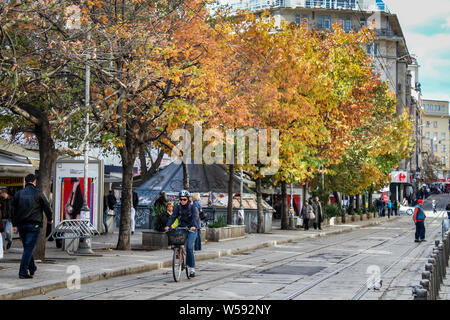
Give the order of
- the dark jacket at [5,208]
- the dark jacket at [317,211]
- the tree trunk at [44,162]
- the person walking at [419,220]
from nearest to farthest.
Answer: the tree trunk at [44,162], the dark jacket at [5,208], the person walking at [419,220], the dark jacket at [317,211]

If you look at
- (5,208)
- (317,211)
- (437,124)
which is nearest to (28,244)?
(5,208)

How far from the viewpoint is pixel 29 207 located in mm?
12727

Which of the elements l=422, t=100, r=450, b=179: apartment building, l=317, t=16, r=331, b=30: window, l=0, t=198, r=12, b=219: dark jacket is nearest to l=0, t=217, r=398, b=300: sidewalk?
l=0, t=198, r=12, b=219: dark jacket

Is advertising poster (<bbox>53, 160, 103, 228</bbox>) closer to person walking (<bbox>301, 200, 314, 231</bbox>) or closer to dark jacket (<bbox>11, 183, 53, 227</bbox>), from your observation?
dark jacket (<bbox>11, 183, 53, 227</bbox>)

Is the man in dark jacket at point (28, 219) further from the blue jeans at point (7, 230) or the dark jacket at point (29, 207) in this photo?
the blue jeans at point (7, 230)

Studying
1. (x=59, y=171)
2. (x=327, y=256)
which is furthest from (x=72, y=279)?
(x=327, y=256)

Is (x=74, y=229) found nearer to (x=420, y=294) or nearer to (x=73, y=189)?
(x=73, y=189)

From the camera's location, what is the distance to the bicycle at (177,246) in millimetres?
13141

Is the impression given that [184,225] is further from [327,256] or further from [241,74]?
[241,74]

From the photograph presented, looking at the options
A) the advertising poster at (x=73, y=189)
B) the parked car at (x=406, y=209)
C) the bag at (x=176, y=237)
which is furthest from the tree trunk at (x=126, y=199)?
the parked car at (x=406, y=209)

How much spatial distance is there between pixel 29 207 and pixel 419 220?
59.4ft

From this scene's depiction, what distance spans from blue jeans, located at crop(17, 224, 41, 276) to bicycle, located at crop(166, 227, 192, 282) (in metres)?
2.54

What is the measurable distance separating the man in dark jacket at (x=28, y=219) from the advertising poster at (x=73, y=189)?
660 centimetres

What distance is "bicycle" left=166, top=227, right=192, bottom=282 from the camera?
13.1 metres
